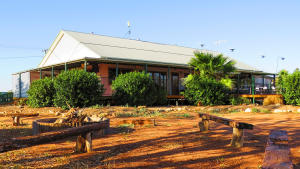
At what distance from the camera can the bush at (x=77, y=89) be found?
1262 cm

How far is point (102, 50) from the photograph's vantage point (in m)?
17.5

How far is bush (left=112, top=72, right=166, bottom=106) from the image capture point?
1381cm

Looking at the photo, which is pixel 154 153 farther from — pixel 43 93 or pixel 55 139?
pixel 43 93

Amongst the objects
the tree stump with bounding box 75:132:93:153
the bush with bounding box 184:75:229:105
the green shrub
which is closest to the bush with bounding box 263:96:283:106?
the green shrub

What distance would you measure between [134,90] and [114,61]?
3258mm

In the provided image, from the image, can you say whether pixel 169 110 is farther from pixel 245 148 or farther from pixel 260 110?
pixel 245 148

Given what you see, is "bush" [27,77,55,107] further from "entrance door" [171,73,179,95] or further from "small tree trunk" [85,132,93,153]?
"small tree trunk" [85,132,93,153]

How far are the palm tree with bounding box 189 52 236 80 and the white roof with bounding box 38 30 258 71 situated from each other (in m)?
2.89

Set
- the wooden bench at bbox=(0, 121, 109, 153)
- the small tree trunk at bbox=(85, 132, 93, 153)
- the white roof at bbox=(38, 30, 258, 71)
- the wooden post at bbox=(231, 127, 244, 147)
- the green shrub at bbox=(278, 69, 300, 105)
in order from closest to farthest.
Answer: the wooden bench at bbox=(0, 121, 109, 153)
the small tree trunk at bbox=(85, 132, 93, 153)
the wooden post at bbox=(231, 127, 244, 147)
the green shrub at bbox=(278, 69, 300, 105)
the white roof at bbox=(38, 30, 258, 71)

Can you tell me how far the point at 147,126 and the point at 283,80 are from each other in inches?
418

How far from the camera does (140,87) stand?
1400 centimetres

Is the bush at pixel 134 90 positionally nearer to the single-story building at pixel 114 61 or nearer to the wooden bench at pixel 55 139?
the single-story building at pixel 114 61

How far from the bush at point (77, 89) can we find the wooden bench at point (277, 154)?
9968 mm

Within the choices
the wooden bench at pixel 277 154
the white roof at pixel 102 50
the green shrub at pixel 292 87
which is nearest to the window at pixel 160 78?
the white roof at pixel 102 50
